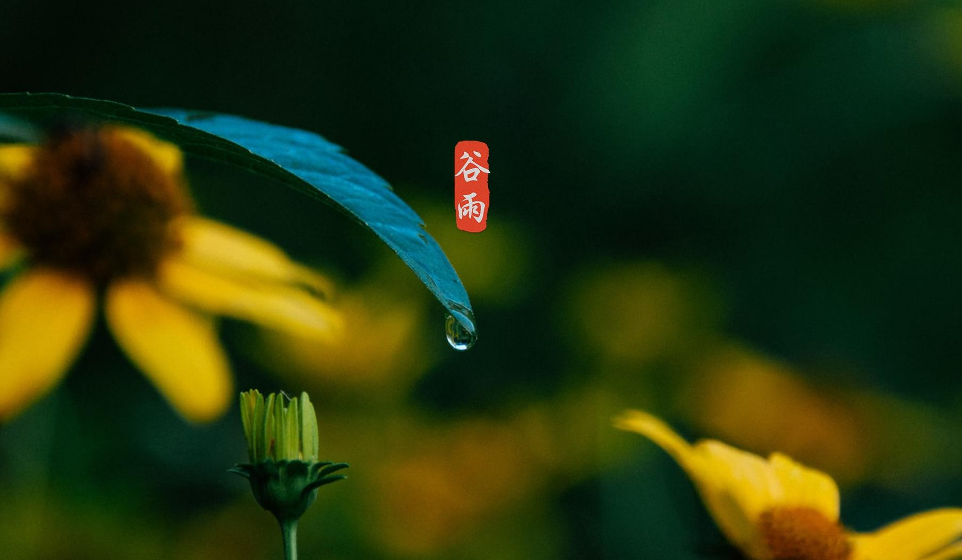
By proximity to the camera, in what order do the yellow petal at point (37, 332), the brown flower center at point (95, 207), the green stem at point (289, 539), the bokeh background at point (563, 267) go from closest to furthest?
the green stem at point (289, 539) → the yellow petal at point (37, 332) → the brown flower center at point (95, 207) → the bokeh background at point (563, 267)

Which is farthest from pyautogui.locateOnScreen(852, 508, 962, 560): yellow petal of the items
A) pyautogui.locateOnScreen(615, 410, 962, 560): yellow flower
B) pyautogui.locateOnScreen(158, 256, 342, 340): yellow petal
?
pyautogui.locateOnScreen(158, 256, 342, 340): yellow petal

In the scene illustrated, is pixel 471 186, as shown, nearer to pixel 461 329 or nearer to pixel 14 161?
A: pixel 461 329

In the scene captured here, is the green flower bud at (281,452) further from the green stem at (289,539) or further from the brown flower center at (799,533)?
the brown flower center at (799,533)

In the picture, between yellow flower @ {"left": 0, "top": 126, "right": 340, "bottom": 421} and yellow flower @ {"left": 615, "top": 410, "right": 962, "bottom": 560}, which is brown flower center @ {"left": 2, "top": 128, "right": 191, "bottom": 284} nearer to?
yellow flower @ {"left": 0, "top": 126, "right": 340, "bottom": 421}

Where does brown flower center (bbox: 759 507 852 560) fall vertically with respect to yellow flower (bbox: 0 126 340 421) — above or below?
below

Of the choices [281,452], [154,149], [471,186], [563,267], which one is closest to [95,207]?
[154,149]

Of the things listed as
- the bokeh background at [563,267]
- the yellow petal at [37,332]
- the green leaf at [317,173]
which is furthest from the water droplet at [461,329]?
the bokeh background at [563,267]

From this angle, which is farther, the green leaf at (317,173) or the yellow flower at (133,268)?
the yellow flower at (133,268)
